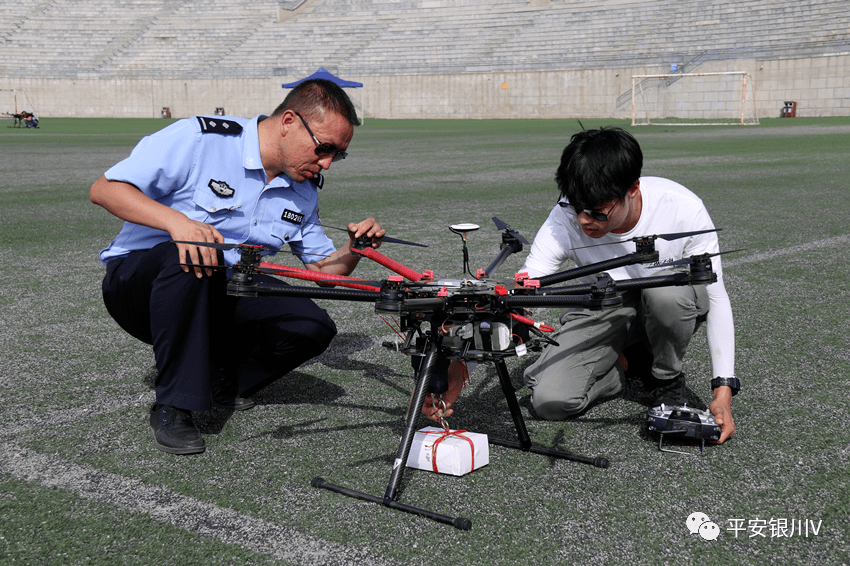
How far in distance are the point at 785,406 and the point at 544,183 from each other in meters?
9.41

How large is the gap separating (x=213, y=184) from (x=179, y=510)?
1406mm

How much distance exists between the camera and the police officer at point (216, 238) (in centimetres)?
308

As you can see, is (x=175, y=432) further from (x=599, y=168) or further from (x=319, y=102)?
(x=599, y=168)

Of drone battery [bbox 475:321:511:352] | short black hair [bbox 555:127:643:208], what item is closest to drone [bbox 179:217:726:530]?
drone battery [bbox 475:321:511:352]

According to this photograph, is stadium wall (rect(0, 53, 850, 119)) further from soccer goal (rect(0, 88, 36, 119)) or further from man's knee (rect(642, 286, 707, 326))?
man's knee (rect(642, 286, 707, 326))

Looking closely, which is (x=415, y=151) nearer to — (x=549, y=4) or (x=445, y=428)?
(x=445, y=428)

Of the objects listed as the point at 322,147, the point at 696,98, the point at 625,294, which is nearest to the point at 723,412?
the point at 625,294

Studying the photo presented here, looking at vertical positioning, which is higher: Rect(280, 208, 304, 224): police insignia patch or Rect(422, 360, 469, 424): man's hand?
Rect(280, 208, 304, 224): police insignia patch

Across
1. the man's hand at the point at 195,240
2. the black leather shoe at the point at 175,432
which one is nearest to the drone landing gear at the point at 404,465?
the black leather shoe at the point at 175,432

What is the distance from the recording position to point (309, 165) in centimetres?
335

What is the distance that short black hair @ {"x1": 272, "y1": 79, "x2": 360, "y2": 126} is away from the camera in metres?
3.25

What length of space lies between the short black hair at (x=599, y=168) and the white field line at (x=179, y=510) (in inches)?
61.8

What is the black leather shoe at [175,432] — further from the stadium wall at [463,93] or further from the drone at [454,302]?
the stadium wall at [463,93]

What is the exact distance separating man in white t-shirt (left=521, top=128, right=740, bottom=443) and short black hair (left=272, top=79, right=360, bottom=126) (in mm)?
918
